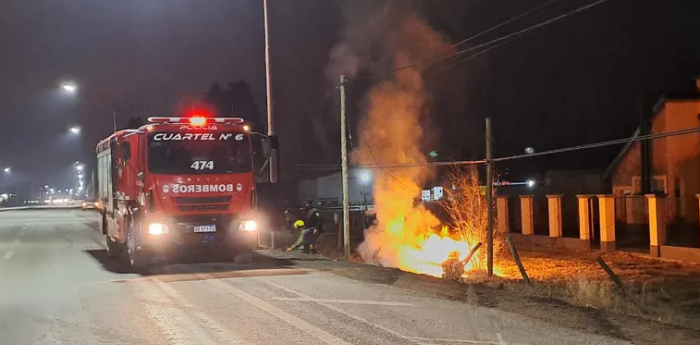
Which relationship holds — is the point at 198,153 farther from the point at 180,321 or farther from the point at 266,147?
the point at 180,321

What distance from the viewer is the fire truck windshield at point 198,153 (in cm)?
1424

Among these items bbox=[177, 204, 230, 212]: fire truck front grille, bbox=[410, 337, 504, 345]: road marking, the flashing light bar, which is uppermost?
the flashing light bar

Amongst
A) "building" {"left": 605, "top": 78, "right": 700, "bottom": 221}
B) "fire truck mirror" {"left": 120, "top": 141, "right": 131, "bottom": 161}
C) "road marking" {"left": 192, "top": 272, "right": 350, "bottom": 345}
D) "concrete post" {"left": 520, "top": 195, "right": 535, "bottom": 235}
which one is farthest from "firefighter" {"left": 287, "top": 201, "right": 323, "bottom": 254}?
"building" {"left": 605, "top": 78, "right": 700, "bottom": 221}

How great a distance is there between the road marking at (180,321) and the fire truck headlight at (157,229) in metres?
2.10

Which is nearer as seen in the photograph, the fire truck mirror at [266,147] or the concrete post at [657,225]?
the fire truck mirror at [266,147]

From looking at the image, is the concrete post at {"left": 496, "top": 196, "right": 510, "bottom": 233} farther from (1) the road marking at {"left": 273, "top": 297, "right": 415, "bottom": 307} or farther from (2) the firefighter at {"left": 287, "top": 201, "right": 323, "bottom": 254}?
(1) the road marking at {"left": 273, "top": 297, "right": 415, "bottom": 307}

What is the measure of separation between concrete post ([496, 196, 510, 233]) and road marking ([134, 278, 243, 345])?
20251 mm

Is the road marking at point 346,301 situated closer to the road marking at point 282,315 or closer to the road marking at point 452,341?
the road marking at point 282,315

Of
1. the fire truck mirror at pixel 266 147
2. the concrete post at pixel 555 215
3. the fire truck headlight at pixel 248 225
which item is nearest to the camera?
the fire truck headlight at pixel 248 225

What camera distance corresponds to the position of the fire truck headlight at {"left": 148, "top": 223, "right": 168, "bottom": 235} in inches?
552

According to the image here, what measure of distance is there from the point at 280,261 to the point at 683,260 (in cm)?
1118

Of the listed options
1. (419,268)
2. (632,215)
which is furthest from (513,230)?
(419,268)

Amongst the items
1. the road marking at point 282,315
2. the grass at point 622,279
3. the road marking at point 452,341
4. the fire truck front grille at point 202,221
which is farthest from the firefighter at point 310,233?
the road marking at point 452,341

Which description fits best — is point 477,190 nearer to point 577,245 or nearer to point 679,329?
point 577,245
